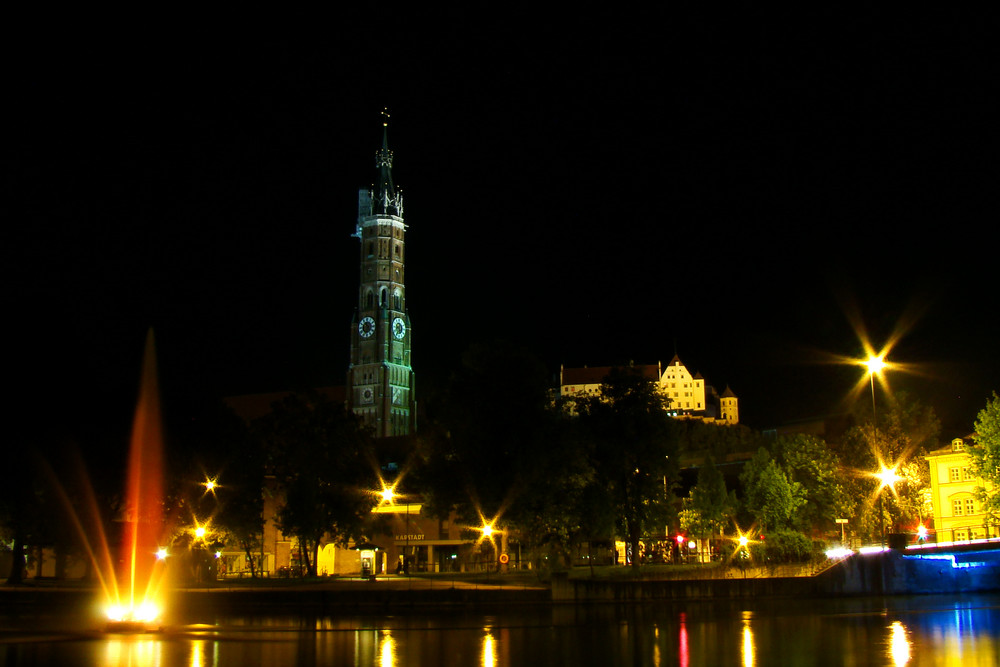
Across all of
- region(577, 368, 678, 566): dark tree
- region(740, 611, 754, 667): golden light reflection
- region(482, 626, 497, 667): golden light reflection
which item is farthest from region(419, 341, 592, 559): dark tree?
region(482, 626, 497, 667): golden light reflection

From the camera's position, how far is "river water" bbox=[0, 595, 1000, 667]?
2309 centimetres

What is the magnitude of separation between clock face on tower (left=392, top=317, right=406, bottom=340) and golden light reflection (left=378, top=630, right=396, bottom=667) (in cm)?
15413

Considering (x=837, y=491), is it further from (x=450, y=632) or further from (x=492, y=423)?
(x=450, y=632)

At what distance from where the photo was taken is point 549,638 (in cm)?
2875

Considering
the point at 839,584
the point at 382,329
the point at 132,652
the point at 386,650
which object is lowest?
the point at 839,584

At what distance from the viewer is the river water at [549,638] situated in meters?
23.1

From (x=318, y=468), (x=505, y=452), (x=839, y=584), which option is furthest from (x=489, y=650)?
(x=318, y=468)

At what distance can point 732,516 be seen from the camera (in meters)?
81.1

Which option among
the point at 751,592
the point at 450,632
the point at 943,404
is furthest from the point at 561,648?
the point at 943,404

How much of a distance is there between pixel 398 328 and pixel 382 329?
11.3ft

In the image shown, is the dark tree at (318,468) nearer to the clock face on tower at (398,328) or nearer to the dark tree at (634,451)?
the dark tree at (634,451)

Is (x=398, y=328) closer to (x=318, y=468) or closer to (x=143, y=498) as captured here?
(x=318, y=468)

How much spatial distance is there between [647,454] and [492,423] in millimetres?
12695

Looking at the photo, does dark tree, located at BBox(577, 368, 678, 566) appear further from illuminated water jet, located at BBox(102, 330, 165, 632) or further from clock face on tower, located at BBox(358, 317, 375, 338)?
clock face on tower, located at BBox(358, 317, 375, 338)
